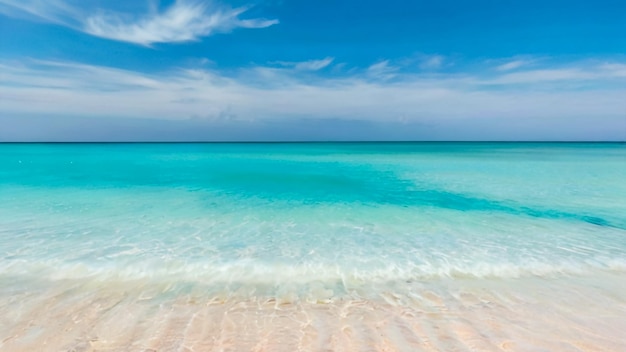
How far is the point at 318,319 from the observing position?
3881 millimetres

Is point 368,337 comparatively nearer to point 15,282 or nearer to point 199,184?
point 15,282

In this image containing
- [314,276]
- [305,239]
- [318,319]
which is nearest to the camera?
[318,319]

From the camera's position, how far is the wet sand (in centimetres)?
338

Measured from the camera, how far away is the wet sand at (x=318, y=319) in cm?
338

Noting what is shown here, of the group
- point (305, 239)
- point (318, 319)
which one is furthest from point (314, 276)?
point (305, 239)

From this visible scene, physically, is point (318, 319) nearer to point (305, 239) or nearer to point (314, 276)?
point (314, 276)

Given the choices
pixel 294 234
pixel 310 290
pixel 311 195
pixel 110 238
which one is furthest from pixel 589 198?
pixel 110 238

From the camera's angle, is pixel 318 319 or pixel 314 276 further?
pixel 314 276

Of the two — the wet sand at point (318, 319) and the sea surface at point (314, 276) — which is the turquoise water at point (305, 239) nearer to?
the sea surface at point (314, 276)

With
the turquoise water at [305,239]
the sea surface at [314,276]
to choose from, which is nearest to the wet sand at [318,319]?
the sea surface at [314,276]

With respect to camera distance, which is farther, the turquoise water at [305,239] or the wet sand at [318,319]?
the turquoise water at [305,239]

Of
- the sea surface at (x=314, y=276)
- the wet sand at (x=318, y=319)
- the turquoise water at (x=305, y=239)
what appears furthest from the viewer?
the turquoise water at (x=305, y=239)

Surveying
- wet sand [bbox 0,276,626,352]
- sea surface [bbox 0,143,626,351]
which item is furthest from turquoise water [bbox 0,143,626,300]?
wet sand [bbox 0,276,626,352]

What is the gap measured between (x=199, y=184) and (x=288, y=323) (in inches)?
532
